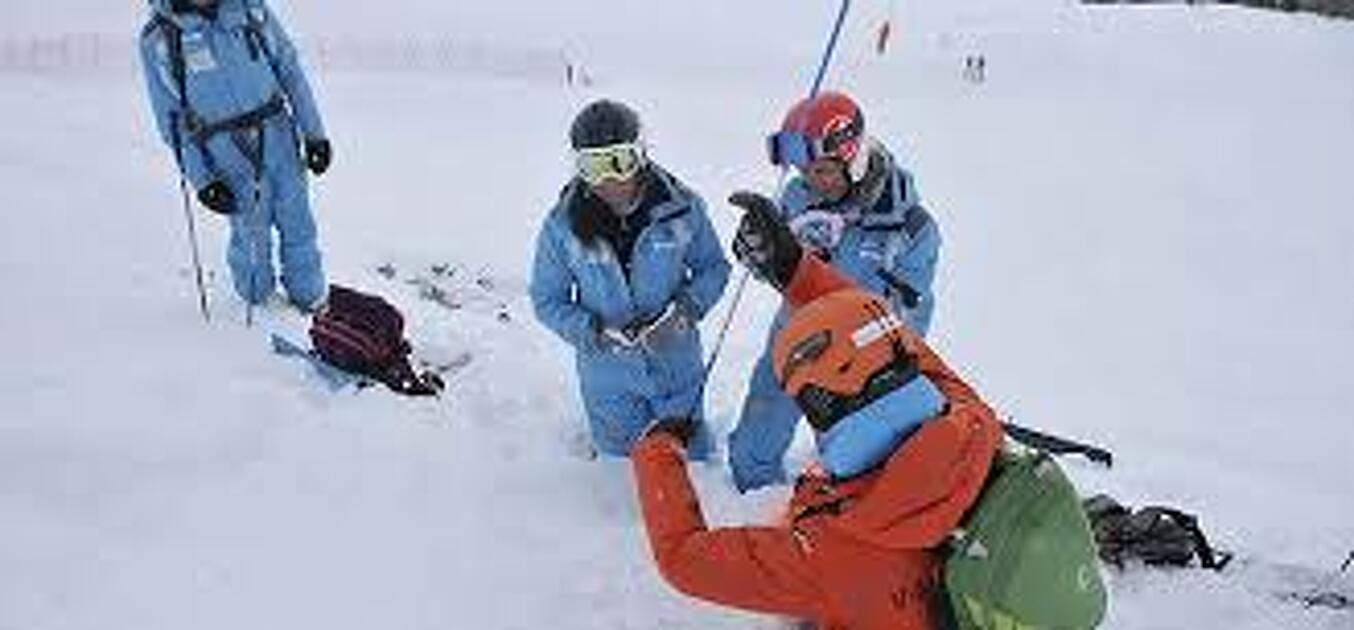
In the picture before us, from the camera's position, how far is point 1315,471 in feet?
33.1

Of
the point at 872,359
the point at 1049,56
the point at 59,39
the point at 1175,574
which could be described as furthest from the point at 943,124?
the point at 872,359

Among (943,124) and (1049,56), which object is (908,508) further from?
(1049,56)

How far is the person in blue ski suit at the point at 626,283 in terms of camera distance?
6.04 m

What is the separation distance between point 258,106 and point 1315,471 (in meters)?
7.00

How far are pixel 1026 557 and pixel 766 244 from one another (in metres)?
1.75

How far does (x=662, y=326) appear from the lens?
6238 mm

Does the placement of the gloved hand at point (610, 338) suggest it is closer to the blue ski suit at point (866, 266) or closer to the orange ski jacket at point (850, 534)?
the blue ski suit at point (866, 266)

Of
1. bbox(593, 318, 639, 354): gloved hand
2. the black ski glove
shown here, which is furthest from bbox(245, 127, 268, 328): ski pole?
the black ski glove

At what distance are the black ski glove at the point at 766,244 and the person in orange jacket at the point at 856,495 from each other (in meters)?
0.91

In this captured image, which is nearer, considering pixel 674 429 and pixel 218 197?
pixel 674 429

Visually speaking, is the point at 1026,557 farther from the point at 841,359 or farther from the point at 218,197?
the point at 218,197

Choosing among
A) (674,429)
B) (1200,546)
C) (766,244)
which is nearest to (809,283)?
(766,244)

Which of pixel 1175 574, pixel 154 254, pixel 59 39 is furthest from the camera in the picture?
pixel 59 39

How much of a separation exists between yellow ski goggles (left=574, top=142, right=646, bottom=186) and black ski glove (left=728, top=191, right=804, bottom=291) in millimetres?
628
